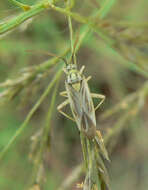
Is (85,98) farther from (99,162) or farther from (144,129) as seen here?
(144,129)

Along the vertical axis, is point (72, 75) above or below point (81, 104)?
above

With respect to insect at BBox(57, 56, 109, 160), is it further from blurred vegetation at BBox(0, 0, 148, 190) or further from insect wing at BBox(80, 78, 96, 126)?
blurred vegetation at BBox(0, 0, 148, 190)

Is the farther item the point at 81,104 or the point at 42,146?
the point at 81,104

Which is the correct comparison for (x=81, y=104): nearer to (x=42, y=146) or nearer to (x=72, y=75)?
(x=72, y=75)

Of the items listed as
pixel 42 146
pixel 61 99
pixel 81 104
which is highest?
pixel 81 104

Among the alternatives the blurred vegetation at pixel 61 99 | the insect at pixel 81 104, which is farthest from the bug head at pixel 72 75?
the blurred vegetation at pixel 61 99

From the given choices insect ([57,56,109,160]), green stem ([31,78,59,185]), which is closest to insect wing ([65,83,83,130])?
insect ([57,56,109,160])

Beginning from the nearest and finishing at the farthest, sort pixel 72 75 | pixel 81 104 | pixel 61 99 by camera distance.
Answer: pixel 81 104
pixel 72 75
pixel 61 99

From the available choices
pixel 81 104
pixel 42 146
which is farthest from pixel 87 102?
pixel 42 146
